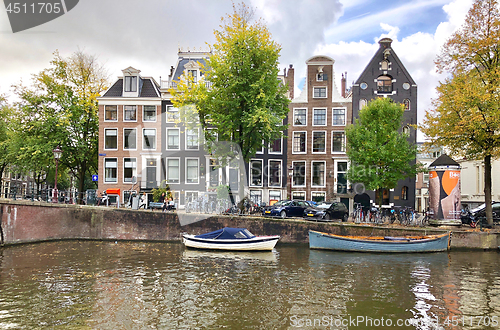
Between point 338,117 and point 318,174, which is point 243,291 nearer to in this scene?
point 318,174

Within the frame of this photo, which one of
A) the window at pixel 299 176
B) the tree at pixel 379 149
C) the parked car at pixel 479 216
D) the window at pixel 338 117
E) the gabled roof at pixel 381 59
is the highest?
the gabled roof at pixel 381 59

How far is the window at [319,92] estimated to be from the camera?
39.2 m

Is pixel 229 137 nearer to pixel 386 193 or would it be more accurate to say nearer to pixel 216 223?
pixel 216 223

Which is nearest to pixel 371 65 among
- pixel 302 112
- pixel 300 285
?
pixel 302 112

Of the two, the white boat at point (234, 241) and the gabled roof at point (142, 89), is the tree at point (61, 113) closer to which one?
the gabled roof at point (142, 89)

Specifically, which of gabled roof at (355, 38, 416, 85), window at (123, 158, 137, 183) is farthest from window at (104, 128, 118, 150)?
gabled roof at (355, 38, 416, 85)

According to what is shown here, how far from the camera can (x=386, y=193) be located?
36.8 m

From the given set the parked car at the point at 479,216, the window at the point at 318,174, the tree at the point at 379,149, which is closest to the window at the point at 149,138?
the window at the point at 318,174

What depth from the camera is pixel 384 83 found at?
129 ft

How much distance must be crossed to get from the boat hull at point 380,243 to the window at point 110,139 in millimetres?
23346

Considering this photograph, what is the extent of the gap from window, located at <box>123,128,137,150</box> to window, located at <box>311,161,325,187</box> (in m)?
18.3

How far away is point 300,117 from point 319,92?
A: 3275mm

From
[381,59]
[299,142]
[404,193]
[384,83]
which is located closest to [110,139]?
[299,142]

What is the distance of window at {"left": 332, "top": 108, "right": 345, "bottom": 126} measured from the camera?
38844mm
